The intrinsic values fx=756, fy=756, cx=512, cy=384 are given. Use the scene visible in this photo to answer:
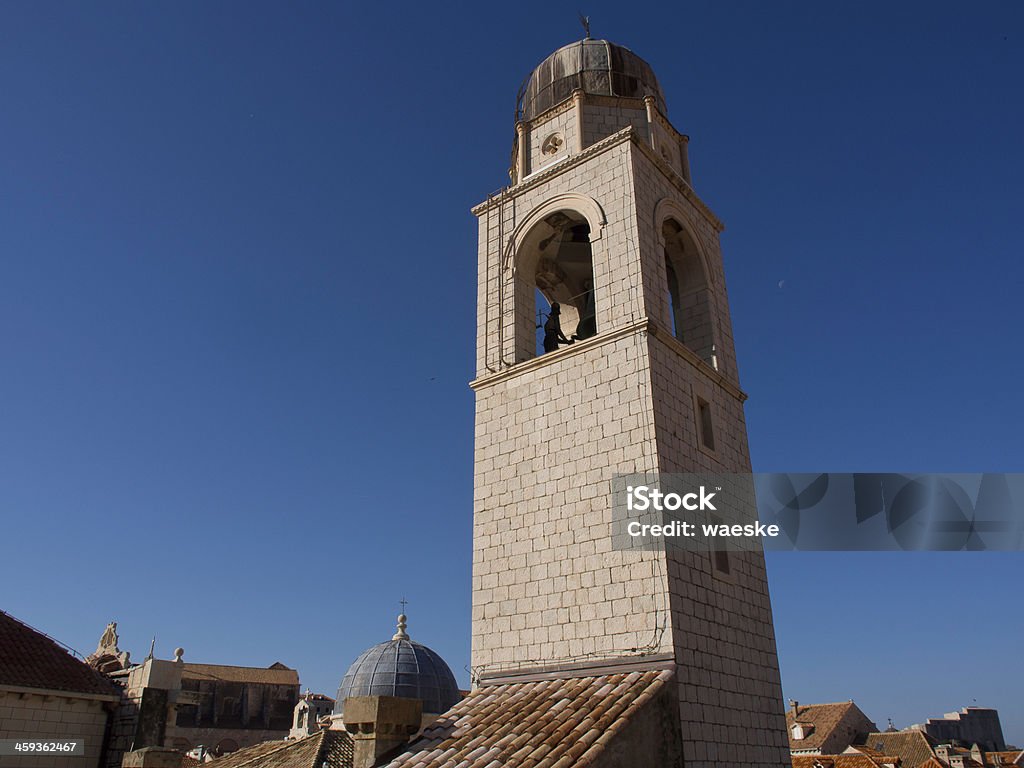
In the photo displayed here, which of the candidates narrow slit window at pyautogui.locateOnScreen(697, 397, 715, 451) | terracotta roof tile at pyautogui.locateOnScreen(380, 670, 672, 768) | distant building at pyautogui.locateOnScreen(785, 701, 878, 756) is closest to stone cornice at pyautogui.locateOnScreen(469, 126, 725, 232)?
narrow slit window at pyautogui.locateOnScreen(697, 397, 715, 451)

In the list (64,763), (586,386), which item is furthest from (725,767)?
(64,763)

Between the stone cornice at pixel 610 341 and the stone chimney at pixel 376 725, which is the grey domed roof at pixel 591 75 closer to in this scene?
the stone cornice at pixel 610 341

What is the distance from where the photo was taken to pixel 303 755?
59.5 ft

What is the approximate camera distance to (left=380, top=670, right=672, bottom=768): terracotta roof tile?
24.7 ft

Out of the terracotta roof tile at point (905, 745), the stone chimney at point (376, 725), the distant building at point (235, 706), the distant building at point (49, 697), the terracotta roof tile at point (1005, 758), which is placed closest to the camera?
the stone chimney at point (376, 725)

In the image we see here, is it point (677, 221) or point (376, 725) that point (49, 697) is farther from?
point (677, 221)

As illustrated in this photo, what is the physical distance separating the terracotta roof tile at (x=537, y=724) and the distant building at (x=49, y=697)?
1061 cm

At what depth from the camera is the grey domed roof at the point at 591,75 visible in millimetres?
14328

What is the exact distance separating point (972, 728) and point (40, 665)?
9808cm

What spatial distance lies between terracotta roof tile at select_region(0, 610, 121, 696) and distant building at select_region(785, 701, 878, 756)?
3735 cm

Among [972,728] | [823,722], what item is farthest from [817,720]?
[972,728]

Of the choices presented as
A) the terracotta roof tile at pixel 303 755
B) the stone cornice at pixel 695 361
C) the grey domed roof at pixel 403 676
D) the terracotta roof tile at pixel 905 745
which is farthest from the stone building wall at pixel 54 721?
the terracotta roof tile at pixel 905 745

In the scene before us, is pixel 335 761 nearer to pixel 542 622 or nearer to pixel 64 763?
pixel 64 763

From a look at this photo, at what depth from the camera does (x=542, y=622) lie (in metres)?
9.83
